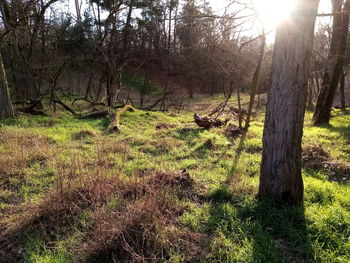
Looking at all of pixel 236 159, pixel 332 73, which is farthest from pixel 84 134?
pixel 332 73

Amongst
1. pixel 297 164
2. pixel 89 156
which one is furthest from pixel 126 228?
pixel 89 156

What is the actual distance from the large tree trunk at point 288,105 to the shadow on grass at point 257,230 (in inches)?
9.7

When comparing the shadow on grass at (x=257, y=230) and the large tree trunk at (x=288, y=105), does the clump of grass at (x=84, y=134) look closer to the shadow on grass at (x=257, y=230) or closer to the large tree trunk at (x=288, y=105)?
the shadow on grass at (x=257, y=230)

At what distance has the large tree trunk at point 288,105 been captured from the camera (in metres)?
2.82

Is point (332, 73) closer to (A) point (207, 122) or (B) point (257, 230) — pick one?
(A) point (207, 122)

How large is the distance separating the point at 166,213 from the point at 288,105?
1931mm

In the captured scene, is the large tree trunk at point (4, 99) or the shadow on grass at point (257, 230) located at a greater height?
the large tree trunk at point (4, 99)

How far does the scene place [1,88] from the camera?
8.06m

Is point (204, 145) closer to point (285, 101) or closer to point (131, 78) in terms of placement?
point (285, 101)

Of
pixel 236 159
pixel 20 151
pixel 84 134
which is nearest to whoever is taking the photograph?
pixel 20 151

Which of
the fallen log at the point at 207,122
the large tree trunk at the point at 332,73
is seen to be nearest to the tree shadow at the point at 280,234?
the fallen log at the point at 207,122

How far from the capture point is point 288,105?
2957 millimetres

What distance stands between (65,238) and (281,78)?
3.00 m

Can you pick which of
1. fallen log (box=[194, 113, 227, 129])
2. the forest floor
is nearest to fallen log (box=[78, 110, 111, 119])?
fallen log (box=[194, 113, 227, 129])
